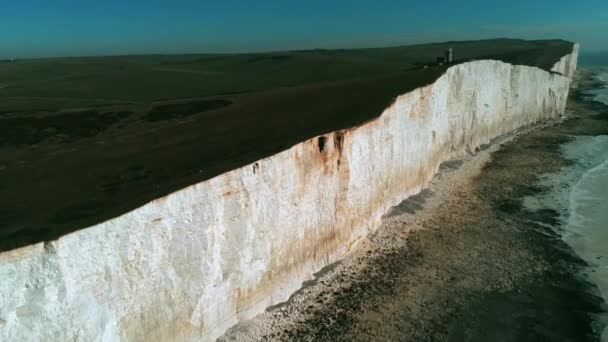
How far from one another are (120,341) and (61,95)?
27.2m

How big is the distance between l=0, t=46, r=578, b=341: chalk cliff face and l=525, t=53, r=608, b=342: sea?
556 centimetres

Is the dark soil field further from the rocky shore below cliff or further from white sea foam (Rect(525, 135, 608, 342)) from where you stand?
white sea foam (Rect(525, 135, 608, 342))

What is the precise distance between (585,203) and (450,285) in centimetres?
903

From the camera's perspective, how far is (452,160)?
2186cm

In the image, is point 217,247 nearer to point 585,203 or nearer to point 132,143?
point 132,143

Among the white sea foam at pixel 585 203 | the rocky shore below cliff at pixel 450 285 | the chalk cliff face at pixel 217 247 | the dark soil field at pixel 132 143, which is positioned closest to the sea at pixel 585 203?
the white sea foam at pixel 585 203

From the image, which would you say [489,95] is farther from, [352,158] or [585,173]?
[352,158]

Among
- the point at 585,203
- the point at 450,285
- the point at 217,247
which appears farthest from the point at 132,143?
the point at 585,203

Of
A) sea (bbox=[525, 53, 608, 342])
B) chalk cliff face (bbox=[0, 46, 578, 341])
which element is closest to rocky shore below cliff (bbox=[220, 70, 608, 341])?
sea (bbox=[525, 53, 608, 342])

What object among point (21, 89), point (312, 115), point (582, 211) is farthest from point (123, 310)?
point (21, 89)

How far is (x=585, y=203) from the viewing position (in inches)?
675

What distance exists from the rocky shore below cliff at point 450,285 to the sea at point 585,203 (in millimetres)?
370

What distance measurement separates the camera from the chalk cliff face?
21.7ft

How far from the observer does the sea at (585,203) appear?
509 inches
